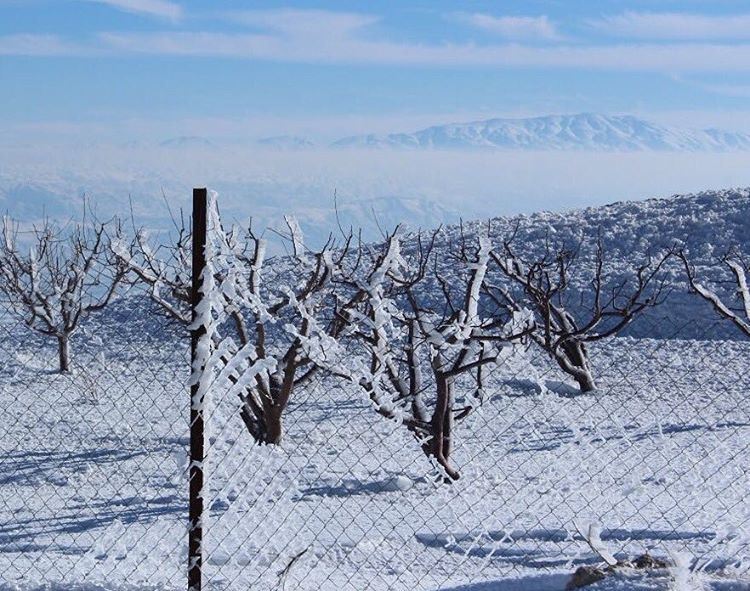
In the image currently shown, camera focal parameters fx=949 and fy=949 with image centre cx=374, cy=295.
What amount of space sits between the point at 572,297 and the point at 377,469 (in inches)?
488

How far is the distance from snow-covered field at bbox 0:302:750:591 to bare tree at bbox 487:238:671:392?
2.28ft

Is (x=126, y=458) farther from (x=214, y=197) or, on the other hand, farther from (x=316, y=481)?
(x=214, y=197)

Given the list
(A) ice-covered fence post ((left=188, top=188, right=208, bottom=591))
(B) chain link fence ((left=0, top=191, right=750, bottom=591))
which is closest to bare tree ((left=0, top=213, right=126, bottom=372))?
(B) chain link fence ((left=0, top=191, right=750, bottom=591))

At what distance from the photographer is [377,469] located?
28.3ft

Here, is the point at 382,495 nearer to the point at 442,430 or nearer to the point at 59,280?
the point at 442,430

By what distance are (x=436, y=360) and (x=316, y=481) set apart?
149cm

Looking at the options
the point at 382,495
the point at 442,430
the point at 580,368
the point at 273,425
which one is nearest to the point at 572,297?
the point at 580,368

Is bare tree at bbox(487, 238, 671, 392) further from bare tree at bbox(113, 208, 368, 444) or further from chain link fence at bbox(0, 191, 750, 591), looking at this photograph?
bare tree at bbox(113, 208, 368, 444)

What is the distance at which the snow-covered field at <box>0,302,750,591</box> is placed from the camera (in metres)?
5.43

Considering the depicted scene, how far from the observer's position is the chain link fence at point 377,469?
17.0ft

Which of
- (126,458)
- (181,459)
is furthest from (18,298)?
(181,459)

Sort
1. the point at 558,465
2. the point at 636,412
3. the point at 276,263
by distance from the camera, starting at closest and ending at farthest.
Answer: the point at 558,465
the point at 636,412
the point at 276,263

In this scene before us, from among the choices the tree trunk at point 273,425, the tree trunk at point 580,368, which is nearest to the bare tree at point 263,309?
the tree trunk at point 273,425

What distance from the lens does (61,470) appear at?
9.16 metres
